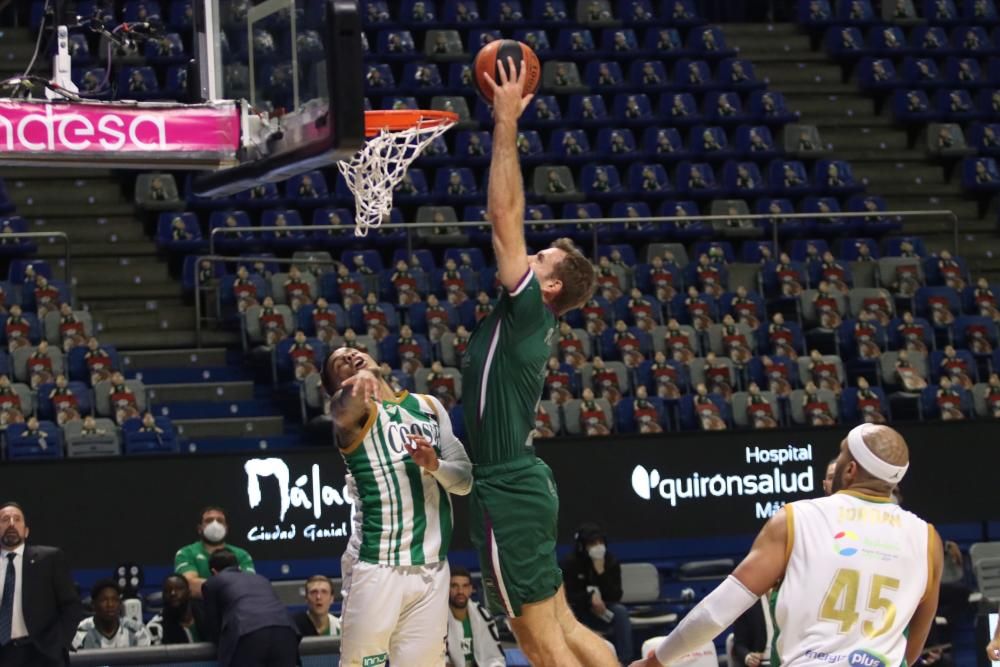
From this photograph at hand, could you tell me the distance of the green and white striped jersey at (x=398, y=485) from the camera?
7555 millimetres

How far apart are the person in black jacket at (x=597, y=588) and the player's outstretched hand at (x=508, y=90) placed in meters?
7.82

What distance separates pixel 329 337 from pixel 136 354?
2281mm

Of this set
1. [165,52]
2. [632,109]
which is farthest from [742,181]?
[165,52]

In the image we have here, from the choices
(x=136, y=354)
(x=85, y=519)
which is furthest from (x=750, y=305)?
(x=85, y=519)

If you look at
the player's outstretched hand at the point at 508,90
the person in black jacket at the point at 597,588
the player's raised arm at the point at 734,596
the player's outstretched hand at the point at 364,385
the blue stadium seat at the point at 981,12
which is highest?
the blue stadium seat at the point at 981,12

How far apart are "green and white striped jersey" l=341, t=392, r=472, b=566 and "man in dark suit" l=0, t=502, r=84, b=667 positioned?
4615mm

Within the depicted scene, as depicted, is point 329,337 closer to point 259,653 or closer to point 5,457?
point 5,457

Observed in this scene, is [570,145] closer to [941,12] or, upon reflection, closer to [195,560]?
[941,12]

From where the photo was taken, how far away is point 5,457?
16219mm

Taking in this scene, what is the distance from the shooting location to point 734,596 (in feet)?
18.5

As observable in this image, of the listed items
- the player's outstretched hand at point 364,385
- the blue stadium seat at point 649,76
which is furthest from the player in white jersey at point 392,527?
the blue stadium seat at point 649,76

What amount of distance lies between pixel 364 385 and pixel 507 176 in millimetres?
1209

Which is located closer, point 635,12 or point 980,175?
point 980,175

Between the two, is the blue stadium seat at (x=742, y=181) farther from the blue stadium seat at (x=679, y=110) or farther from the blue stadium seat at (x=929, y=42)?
the blue stadium seat at (x=929, y=42)
